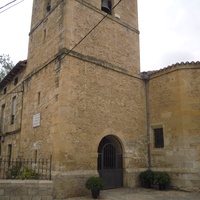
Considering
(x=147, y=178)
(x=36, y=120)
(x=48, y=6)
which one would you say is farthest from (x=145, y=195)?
(x=48, y=6)

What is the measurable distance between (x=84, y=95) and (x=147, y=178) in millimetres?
4846

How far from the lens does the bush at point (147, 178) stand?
10578mm

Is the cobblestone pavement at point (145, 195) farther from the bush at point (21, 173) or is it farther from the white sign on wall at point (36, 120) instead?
the white sign on wall at point (36, 120)

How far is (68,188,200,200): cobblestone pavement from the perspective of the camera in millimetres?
8367

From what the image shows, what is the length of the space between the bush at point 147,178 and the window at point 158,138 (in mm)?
1388

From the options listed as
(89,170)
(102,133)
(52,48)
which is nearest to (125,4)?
(52,48)

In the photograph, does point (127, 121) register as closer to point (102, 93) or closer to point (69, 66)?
point (102, 93)

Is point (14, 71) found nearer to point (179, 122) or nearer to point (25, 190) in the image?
point (25, 190)

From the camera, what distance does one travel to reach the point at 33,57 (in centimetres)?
1220

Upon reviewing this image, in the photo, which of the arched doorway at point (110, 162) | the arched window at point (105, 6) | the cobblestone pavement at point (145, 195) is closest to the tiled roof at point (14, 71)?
the arched window at point (105, 6)

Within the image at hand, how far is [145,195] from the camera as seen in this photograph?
29.2 feet

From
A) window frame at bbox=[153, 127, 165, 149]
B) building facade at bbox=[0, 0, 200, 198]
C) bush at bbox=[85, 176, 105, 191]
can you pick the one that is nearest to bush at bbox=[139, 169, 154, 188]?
building facade at bbox=[0, 0, 200, 198]

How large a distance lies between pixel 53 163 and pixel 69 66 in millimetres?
3869

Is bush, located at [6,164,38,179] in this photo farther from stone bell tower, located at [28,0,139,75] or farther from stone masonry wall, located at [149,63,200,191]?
stone masonry wall, located at [149,63,200,191]
